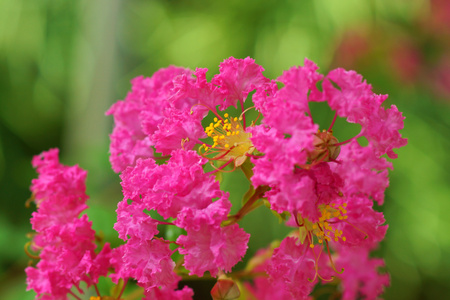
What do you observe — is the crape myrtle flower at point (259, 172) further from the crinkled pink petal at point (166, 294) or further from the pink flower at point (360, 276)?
the pink flower at point (360, 276)

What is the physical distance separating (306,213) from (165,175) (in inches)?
4.1

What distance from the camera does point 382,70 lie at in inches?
48.3

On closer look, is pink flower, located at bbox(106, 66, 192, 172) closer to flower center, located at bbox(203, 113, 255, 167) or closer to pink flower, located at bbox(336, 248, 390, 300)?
flower center, located at bbox(203, 113, 255, 167)

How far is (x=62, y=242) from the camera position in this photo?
0.42 m

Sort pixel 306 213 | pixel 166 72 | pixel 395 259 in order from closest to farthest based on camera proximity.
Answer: pixel 306 213 → pixel 166 72 → pixel 395 259

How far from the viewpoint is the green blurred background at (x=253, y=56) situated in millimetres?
1152

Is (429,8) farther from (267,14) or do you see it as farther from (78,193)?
(78,193)

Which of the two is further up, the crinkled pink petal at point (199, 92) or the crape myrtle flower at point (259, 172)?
the crinkled pink petal at point (199, 92)

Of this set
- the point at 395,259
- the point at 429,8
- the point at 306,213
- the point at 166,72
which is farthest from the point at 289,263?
the point at 429,8

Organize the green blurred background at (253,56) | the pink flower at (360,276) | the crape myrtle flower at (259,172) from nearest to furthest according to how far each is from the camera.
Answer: the crape myrtle flower at (259,172) → the pink flower at (360,276) → the green blurred background at (253,56)

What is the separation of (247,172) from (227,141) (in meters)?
0.04

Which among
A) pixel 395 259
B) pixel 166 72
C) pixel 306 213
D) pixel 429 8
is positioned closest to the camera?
pixel 306 213

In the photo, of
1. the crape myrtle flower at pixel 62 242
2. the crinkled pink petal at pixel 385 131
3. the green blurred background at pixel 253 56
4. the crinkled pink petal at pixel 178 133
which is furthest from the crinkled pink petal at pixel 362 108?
the green blurred background at pixel 253 56

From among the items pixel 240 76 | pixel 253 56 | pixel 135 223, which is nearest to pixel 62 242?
pixel 135 223
